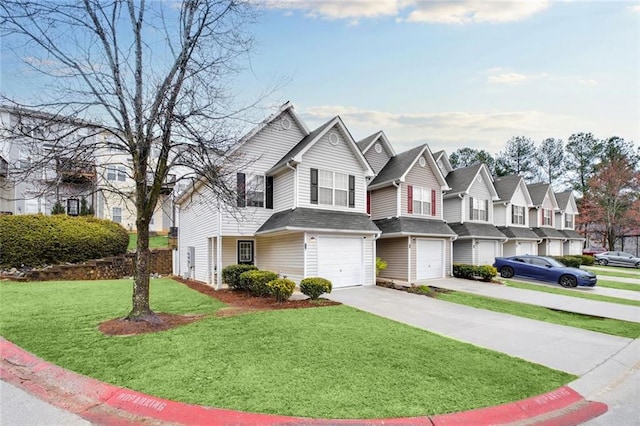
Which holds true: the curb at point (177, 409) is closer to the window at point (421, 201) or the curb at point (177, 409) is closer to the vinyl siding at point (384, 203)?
the vinyl siding at point (384, 203)

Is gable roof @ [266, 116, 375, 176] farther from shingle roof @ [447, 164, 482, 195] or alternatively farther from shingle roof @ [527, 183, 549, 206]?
shingle roof @ [527, 183, 549, 206]

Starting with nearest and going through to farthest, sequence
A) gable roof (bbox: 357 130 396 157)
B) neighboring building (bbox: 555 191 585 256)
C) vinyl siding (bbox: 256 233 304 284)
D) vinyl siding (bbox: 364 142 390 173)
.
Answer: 1. vinyl siding (bbox: 256 233 304 284)
2. gable roof (bbox: 357 130 396 157)
3. vinyl siding (bbox: 364 142 390 173)
4. neighboring building (bbox: 555 191 585 256)

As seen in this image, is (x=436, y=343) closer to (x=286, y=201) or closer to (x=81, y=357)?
(x=81, y=357)

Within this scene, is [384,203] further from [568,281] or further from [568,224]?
[568,224]

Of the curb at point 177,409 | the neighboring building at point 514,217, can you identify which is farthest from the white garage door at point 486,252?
the curb at point 177,409

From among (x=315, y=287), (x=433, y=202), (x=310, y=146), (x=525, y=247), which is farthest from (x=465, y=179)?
(x=315, y=287)

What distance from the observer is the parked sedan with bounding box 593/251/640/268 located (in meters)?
30.5

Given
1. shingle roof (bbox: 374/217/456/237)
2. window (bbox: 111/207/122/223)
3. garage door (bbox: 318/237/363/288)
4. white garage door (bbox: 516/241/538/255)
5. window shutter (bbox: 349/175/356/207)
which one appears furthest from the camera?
window (bbox: 111/207/122/223)

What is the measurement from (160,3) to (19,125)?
4.48 metres

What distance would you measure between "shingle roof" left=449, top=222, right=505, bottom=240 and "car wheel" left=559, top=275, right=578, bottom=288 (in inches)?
201

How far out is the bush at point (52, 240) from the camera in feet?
50.8

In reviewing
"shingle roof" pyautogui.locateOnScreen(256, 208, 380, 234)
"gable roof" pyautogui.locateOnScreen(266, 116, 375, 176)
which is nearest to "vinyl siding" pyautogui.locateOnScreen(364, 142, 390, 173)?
"gable roof" pyautogui.locateOnScreen(266, 116, 375, 176)

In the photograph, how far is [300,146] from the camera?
53.7 ft

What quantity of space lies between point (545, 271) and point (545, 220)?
1588 centimetres
